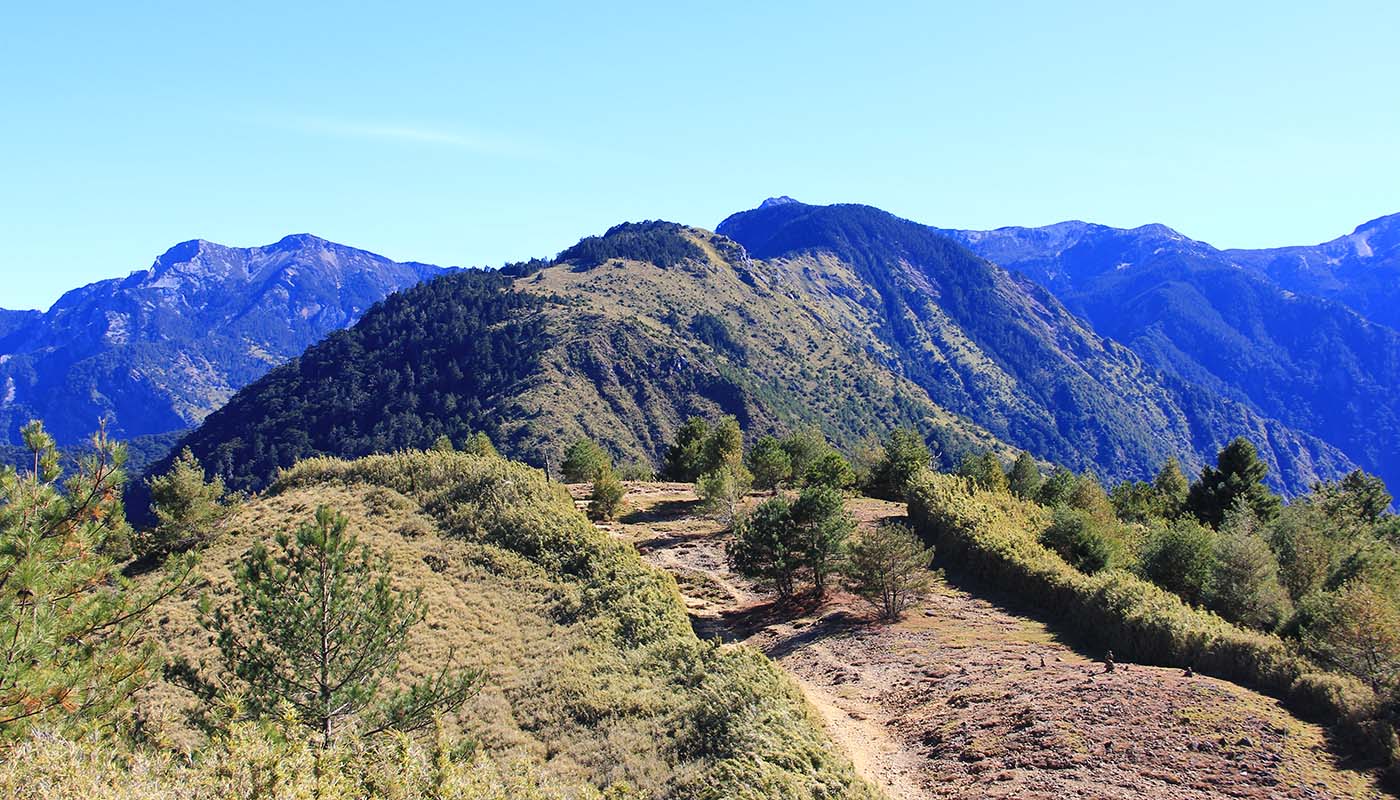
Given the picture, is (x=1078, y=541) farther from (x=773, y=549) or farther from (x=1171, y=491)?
(x=1171, y=491)

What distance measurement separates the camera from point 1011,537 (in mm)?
34719

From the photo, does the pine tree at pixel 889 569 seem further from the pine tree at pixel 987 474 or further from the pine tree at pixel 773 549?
the pine tree at pixel 987 474

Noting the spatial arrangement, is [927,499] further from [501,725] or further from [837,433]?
[837,433]

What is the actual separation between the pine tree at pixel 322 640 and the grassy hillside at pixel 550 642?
9.85 feet

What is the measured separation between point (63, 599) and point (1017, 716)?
70.8 ft

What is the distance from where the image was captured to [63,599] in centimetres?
1265

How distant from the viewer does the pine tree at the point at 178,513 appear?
1389 inches

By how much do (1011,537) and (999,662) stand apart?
38.2 ft

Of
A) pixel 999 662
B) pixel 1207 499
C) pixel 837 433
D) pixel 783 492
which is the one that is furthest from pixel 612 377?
pixel 999 662

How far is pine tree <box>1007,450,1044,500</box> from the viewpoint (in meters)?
62.1

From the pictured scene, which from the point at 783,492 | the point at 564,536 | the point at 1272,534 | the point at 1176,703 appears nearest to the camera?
the point at 1176,703

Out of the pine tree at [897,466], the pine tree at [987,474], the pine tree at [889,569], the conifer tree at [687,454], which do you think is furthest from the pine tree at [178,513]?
the pine tree at [897,466]

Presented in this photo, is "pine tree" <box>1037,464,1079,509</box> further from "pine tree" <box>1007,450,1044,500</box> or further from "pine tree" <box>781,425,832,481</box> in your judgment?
"pine tree" <box>781,425,832,481</box>

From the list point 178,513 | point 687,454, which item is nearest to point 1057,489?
point 687,454
